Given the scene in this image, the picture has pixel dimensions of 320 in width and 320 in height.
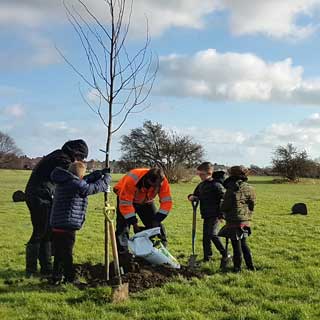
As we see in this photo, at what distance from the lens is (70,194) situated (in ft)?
22.0

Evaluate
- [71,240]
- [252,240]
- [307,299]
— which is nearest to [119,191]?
[71,240]

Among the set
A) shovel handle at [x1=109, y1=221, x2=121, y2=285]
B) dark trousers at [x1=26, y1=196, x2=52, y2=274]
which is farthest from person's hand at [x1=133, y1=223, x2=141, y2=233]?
dark trousers at [x1=26, y1=196, x2=52, y2=274]

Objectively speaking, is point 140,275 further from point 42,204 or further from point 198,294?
point 42,204

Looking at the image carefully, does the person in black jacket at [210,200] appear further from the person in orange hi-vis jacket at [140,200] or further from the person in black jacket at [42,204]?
the person in black jacket at [42,204]

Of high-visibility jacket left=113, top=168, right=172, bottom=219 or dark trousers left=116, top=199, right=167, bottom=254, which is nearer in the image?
high-visibility jacket left=113, top=168, right=172, bottom=219

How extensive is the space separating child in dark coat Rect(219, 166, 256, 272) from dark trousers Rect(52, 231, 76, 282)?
98.1 inches

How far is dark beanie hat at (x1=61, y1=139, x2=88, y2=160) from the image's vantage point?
7066 mm

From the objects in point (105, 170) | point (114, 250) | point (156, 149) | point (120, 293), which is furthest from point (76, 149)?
point (156, 149)

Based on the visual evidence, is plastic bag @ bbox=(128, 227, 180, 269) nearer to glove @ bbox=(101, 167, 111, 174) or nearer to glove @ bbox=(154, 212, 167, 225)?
glove @ bbox=(154, 212, 167, 225)

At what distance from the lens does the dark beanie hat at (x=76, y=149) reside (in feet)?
23.2

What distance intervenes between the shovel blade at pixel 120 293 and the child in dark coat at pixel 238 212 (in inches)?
87.9

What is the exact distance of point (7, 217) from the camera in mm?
16531

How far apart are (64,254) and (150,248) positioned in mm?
1473

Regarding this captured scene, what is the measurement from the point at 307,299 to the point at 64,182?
141 inches
